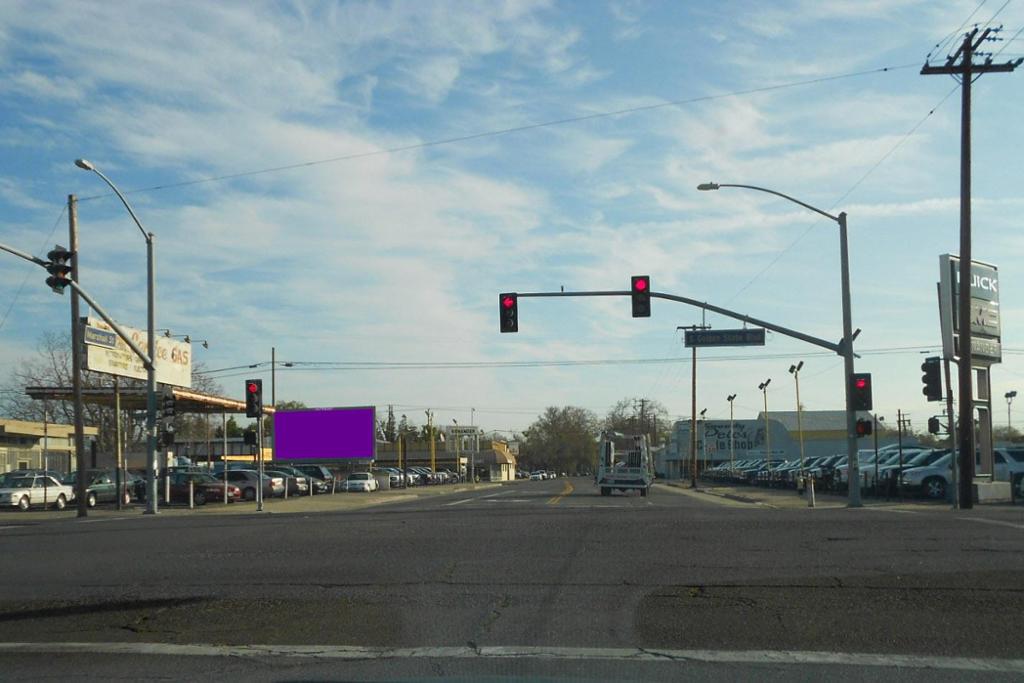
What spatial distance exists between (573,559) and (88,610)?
21.2 feet

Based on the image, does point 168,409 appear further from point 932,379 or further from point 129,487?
point 932,379

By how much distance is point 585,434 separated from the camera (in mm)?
186000

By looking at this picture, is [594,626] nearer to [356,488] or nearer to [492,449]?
[356,488]

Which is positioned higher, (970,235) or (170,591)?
(970,235)

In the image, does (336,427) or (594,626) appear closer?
(594,626)

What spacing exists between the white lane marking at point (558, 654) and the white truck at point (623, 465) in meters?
35.4

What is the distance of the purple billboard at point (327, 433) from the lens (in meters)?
64.8

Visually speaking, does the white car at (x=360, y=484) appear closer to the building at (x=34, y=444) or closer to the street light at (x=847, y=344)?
the building at (x=34, y=444)

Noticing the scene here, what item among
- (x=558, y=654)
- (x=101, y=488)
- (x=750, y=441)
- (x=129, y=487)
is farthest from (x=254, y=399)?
(x=750, y=441)

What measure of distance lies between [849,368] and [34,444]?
69.7 metres

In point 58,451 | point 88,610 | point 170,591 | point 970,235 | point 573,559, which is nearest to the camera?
point 88,610

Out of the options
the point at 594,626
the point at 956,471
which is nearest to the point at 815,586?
the point at 594,626

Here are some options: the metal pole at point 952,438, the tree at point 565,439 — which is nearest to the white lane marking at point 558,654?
the metal pole at point 952,438

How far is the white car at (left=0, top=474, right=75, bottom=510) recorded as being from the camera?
41969 mm
